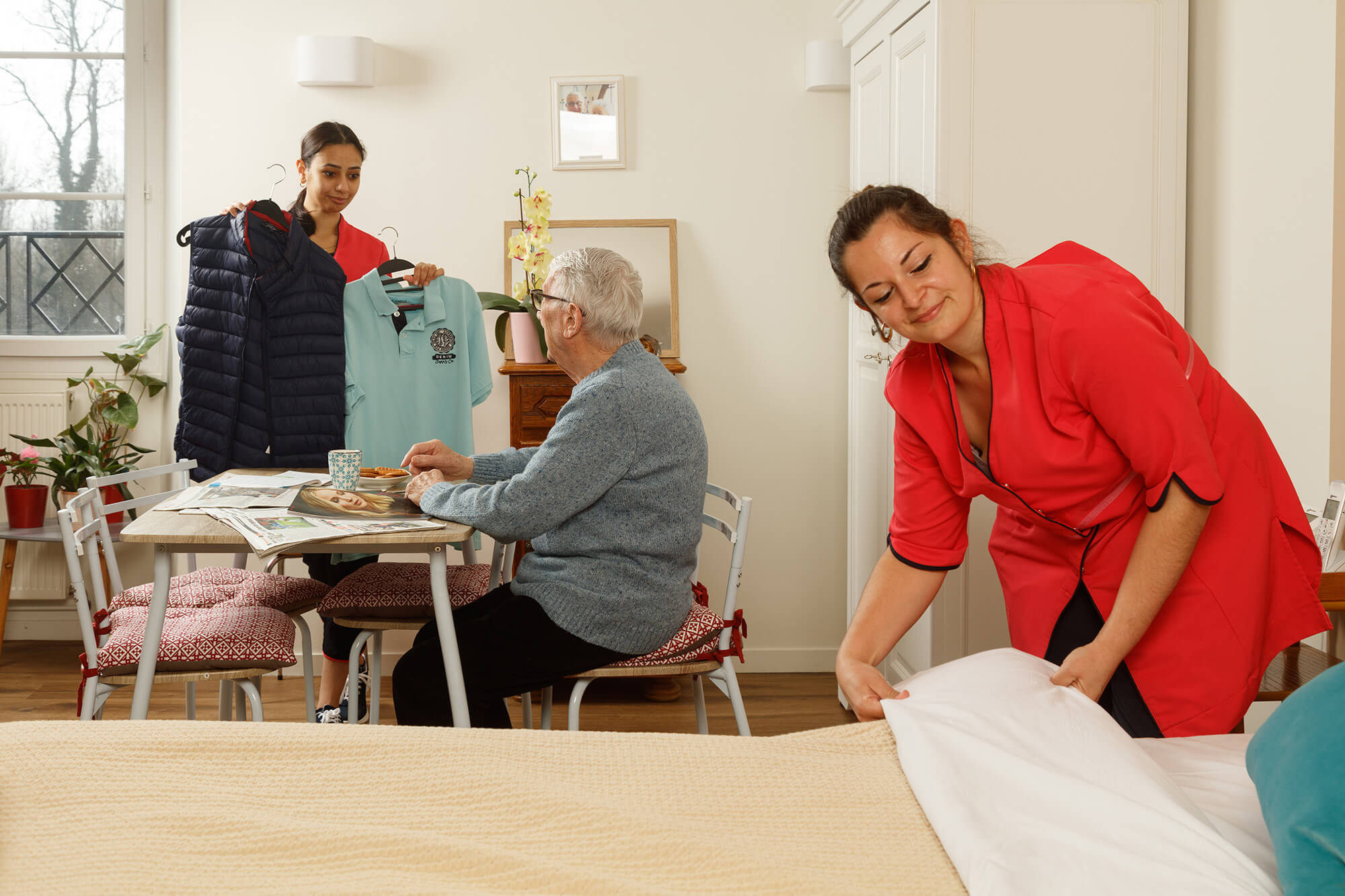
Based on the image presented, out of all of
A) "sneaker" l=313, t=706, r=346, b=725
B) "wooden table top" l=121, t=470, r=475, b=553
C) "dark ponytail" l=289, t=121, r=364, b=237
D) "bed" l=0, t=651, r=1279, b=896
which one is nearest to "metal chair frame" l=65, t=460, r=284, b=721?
"wooden table top" l=121, t=470, r=475, b=553

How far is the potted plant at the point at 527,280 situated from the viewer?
293 cm

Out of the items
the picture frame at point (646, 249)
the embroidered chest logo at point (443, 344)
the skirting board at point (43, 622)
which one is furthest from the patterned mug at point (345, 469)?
the skirting board at point (43, 622)

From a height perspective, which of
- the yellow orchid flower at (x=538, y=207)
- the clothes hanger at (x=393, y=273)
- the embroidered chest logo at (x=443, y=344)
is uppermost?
the yellow orchid flower at (x=538, y=207)

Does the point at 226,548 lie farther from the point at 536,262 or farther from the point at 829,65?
the point at 829,65

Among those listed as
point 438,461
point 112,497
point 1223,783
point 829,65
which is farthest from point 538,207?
point 1223,783

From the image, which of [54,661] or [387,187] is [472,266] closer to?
[387,187]

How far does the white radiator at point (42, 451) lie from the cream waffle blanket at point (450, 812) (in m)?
2.82

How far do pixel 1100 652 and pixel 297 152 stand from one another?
3.15 m

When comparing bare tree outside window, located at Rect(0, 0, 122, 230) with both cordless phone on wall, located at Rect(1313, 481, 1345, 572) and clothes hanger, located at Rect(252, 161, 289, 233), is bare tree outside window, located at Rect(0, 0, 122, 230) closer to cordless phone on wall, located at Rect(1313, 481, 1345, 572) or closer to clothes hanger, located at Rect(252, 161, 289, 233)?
clothes hanger, located at Rect(252, 161, 289, 233)

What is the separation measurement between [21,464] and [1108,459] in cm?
346

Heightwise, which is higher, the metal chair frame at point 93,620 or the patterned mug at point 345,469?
the patterned mug at point 345,469

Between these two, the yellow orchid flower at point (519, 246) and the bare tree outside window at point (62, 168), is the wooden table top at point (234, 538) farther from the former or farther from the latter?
the bare tree outside window at point (62, 168)

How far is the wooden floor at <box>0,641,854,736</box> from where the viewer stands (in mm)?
3033

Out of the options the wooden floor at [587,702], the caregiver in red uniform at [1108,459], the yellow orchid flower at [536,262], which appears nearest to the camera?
the caregiver in red uniform at [1108,459]
